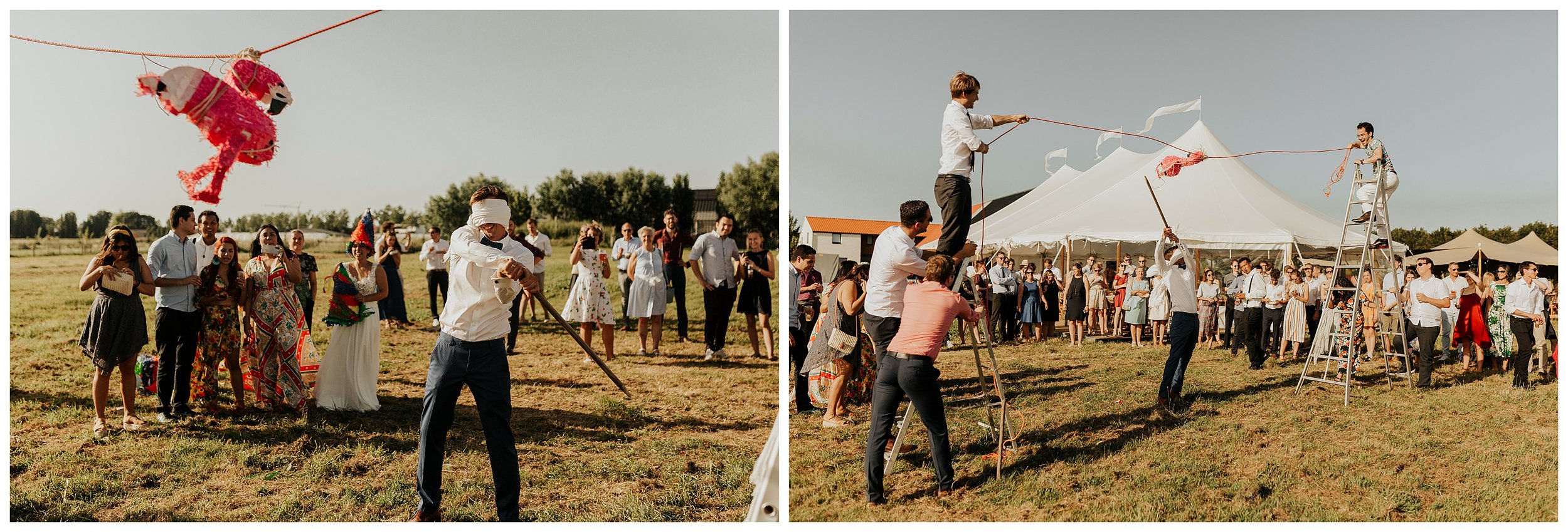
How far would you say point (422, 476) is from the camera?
354 cm

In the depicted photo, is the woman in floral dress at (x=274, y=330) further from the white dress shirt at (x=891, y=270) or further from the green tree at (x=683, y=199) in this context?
the green tree at (x=683, y=199)

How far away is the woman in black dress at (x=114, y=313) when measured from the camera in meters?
4.56

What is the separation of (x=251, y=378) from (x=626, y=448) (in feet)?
8.84

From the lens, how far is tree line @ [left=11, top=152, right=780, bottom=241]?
591 inches

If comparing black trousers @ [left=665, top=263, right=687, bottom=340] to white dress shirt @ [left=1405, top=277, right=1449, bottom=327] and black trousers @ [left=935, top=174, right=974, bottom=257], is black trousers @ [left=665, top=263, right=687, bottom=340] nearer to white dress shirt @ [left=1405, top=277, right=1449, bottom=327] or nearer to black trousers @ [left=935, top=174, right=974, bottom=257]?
black trousers @ [left=935, top=174, right=974, bottom=257]

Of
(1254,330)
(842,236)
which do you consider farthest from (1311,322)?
(842,236)

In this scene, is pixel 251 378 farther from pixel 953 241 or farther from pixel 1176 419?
pixel 1176 419

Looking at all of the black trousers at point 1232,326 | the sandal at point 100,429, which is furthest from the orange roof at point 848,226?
the black trousers at point 1232,326

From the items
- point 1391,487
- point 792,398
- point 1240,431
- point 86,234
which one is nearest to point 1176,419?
point 1240,431

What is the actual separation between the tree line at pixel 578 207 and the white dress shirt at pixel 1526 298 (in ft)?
30.0

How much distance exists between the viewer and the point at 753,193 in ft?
73.5

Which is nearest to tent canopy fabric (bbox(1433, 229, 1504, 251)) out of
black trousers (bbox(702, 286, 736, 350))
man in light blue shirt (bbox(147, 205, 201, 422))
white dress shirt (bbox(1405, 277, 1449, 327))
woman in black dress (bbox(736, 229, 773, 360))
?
white dress shirt (bbox(1405, 277, 1449, 327))

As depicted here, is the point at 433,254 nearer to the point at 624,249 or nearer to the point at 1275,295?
the point at 624,249

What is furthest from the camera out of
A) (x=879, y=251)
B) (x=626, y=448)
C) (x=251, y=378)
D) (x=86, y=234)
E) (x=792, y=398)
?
(x=86, y=234)
